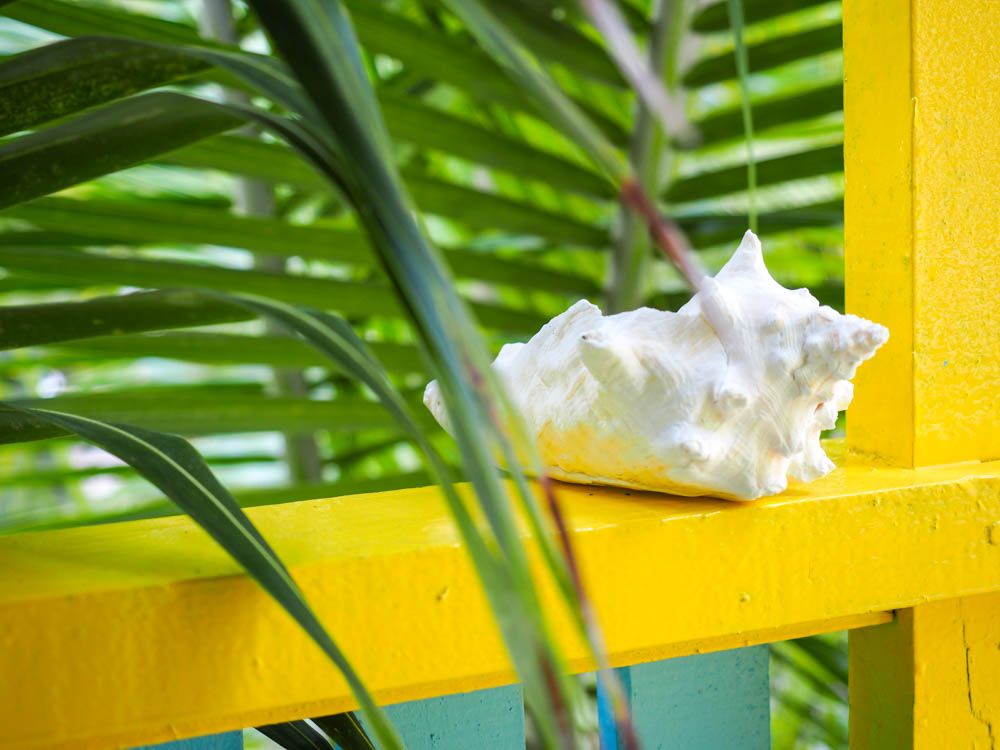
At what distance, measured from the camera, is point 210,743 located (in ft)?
1.61

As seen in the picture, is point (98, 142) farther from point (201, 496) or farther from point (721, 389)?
point (721, 389)

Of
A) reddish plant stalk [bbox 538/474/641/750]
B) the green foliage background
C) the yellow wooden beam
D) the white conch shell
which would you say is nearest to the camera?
reddish plant stalk [bbox 538/474/641/750]

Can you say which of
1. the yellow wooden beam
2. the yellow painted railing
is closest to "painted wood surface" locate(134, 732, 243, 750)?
the yellow painted railing

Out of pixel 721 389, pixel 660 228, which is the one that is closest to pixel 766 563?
pixel 721 389

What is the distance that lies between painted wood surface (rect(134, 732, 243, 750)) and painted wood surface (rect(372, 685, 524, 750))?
0.09 metres

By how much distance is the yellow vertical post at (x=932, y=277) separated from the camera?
0.56 meters

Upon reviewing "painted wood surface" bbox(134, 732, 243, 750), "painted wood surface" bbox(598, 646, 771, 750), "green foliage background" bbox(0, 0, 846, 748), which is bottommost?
"painted wood surface" bbox(134, 732, 243, 750)

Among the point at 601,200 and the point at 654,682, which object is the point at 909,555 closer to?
the point at 654,682

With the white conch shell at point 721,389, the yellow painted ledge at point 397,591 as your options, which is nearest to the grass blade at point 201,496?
the yellow painted ledge at point 397,591

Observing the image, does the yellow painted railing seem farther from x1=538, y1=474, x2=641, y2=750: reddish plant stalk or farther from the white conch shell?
x1=538, y1=474, x2=641, y2=750: reddish plant stalk

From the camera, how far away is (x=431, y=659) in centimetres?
42

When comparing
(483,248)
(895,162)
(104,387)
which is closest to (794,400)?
(895,162)

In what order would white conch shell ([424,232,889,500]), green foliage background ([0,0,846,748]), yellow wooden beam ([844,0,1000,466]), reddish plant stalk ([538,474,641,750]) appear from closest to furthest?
1. reddish plant stalk ([538,474,641,750])
2. white conch shell ([424,232,889,500])
3. yellow wooden beam ([844,0,1000,466])
4. green foliage background ([0,0,846,748])

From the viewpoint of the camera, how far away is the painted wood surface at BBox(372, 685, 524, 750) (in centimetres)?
53
